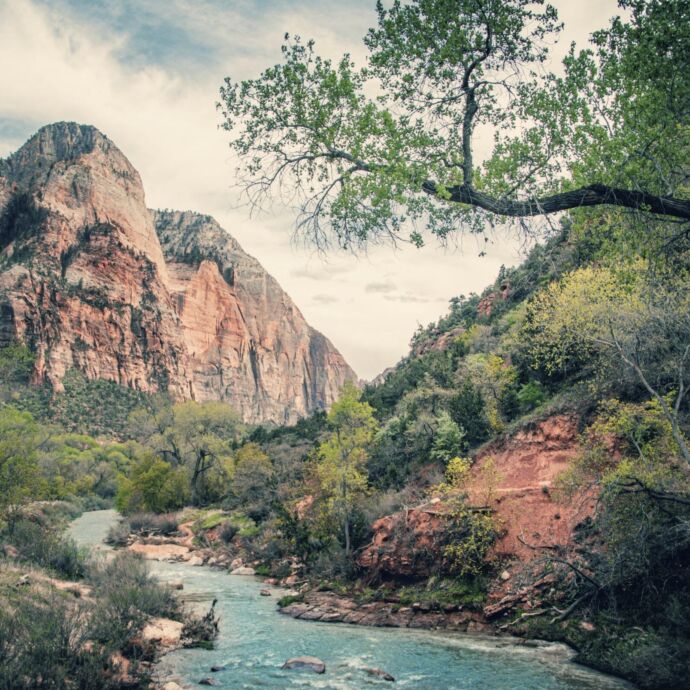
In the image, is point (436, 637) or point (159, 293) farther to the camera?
point (159, 293)

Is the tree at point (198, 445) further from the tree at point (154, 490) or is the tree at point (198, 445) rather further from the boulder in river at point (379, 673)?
the boulder in river at point (379, 673)

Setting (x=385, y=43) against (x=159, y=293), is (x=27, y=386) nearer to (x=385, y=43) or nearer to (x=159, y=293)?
(x=159, y=293)

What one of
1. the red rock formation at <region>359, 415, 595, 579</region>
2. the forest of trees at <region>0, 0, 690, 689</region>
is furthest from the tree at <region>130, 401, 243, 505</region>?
the red rock formation at <region>359, 415, 595, 579</region>

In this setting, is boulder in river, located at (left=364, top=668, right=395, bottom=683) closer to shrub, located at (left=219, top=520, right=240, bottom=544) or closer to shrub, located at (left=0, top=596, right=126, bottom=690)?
shrub, located at (left=0, top=596, right=126, bottom=690)

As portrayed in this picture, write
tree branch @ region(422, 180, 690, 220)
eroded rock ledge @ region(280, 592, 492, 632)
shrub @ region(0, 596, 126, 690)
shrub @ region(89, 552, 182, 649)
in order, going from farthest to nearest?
1. eroded rock ledge @ region(280, 592, 492, 632)
2. shrub @ region(89, 552, 182, 649)
3. shrub @ region(0, 596, 126, 690)
4. tree branch @ region(422, 180, 690, 220)

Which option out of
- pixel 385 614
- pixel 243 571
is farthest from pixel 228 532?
pixel 385 614

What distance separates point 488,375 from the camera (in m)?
25.4

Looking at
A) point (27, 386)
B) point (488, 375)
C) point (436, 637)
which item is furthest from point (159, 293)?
point (436, 637)

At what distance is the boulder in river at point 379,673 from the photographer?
11.7 meters

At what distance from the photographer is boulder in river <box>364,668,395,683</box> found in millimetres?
11719

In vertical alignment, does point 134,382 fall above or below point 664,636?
above

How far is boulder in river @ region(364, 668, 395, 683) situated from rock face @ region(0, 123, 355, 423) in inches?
3711

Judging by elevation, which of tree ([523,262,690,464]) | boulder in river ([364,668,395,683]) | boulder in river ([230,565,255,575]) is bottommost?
boulder in river ([230,565,255,575])

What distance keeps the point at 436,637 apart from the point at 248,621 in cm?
576
